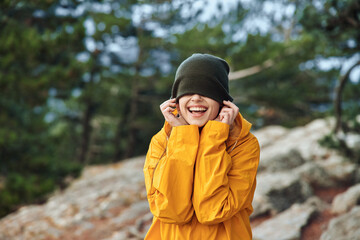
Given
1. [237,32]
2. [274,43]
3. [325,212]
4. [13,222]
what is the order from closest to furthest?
[325,212]
[13,222]
[274,43]
[237,32]

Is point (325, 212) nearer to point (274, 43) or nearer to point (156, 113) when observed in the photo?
point (274, 43)

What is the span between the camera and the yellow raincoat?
156 cm

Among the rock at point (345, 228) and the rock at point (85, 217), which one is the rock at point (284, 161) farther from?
the rock at point (345, 228)

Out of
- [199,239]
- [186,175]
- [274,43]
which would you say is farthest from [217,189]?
[274,43]

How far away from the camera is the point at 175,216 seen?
61.9 inches

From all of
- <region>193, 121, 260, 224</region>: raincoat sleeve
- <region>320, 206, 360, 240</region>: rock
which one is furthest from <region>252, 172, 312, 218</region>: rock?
<region>193, 121, 260, 224</region>: raincoat sleeve

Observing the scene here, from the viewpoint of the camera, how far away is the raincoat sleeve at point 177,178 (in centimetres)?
157

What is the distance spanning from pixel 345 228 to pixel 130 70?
46.2 feet

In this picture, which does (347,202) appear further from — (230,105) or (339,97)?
(230,105)

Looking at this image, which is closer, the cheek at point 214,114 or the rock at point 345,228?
the cheek at point 214,114

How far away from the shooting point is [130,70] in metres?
16.2

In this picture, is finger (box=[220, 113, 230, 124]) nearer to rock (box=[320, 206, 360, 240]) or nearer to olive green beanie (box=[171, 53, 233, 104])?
olive green beanie (box=[171, 53, 233, 104])

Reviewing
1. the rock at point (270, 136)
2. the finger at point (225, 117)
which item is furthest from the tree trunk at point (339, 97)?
the rock at point (270, 136)

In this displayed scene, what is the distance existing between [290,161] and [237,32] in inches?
356
